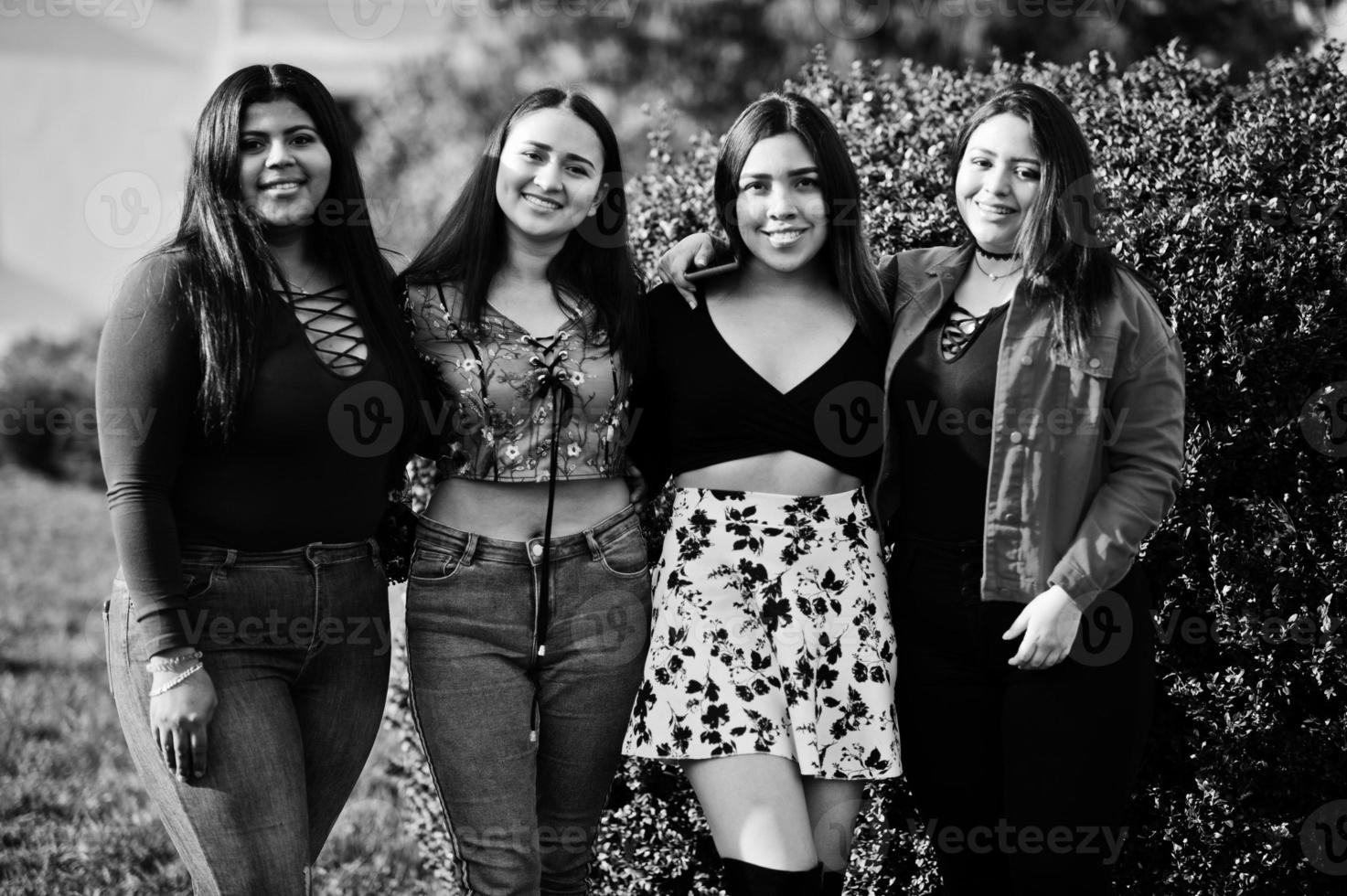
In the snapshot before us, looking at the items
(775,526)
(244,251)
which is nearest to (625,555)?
(775,526)

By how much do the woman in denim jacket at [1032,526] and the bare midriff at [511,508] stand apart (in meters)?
0.77

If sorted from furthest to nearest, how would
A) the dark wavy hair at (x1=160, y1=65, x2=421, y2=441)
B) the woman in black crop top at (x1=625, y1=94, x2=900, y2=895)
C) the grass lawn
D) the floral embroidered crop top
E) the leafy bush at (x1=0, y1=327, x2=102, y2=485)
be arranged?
the leafy bush at (x1=0, y1=327, x2=102, y2=485) < the grass lawn < the floral embroidered crop top < the woman in black crop top at (x1=625, y1=94, x2=900, y2=895) < the dark wavy hair at (x1=160, y1=65, x2=421, y2=441)

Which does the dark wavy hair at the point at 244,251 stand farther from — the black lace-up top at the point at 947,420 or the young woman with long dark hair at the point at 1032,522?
the young woman with long dark hair at the point at 1032,522

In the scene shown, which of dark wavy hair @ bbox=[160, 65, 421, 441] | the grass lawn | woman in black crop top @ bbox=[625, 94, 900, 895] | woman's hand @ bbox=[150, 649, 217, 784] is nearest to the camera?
woman's hand @ bbox=[150, 649, 217, 784]

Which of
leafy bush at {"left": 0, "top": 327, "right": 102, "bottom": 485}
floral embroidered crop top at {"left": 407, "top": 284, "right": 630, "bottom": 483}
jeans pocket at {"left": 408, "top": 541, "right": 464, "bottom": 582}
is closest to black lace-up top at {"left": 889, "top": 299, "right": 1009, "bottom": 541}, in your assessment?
floral embroidered crop top at {"left": 407, "top": 284, "right": 630, "bottom": 483}

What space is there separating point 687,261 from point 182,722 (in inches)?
63.9

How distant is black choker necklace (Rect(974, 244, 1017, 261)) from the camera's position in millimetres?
3191

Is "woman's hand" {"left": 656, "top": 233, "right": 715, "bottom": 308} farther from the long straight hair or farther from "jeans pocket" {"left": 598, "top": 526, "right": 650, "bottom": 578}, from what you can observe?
the long straight hair

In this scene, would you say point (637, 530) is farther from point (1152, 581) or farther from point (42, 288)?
point (42, 288)

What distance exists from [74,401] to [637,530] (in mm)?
9577

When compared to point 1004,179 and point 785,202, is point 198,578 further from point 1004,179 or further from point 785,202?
point 1004,179

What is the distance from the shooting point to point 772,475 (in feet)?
10.5

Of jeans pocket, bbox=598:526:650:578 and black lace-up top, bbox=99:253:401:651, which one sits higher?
black lace-up top, bbox=99:253:401:651

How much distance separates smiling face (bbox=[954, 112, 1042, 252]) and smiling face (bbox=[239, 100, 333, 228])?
4.93 ft
